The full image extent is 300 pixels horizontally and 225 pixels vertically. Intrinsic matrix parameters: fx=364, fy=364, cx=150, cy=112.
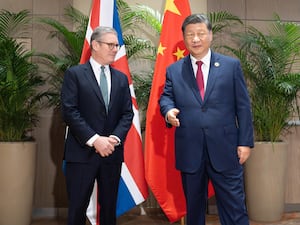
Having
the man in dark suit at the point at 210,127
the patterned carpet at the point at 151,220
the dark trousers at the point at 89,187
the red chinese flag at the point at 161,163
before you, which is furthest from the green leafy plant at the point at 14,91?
the man in dark suit at the point at 210,127

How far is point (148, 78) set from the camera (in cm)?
374

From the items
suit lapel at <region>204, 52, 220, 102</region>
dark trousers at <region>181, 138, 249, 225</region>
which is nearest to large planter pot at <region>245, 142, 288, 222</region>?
dark trousers at <region>181, 138, 249, 225</region>

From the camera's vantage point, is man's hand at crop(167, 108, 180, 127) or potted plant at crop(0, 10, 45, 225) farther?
potted plant at crop(0, 10, 45, 225)

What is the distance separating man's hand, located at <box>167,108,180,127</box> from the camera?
2.05 metres

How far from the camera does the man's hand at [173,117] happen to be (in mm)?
2047

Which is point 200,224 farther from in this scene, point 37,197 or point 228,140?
point 37,197

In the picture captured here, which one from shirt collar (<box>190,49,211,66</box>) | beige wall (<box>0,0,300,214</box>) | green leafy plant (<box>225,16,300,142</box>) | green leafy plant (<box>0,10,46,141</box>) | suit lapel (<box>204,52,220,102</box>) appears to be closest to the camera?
suit lapel (<box>204,52,220,102</box>)

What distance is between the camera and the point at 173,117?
6.72 ft

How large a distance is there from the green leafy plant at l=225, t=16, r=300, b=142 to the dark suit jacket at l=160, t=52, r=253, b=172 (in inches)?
56.7

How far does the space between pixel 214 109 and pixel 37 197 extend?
2.57 meters

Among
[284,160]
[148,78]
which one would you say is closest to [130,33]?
[148,78]

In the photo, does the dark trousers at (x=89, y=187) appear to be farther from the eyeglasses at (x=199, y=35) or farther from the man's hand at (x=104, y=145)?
the eyeglasses at (x=199, y=35)

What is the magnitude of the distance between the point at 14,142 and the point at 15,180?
34 centimetres

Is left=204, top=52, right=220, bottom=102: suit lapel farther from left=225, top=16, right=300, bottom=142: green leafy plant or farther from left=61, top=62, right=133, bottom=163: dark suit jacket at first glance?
left=225, top=16, right=300, bottom=142: green leafy plant
